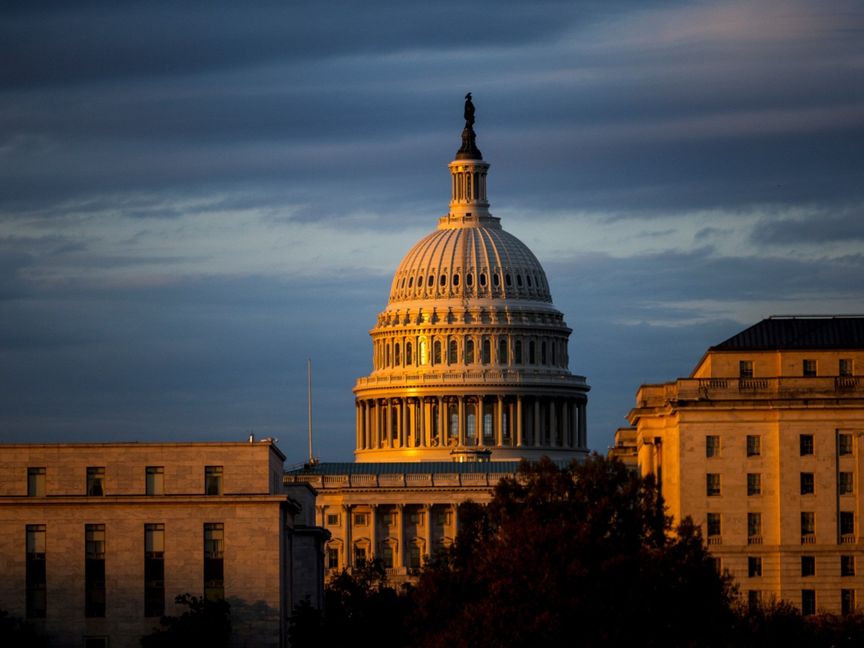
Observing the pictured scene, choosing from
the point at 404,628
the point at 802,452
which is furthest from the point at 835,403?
the point at 404,628

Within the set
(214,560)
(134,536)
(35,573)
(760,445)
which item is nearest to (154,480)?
(134,536)

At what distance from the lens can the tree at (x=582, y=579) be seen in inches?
6161

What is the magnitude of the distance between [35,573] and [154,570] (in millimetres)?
5804

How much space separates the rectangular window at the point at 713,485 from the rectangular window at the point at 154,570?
3218cm

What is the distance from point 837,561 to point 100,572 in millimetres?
40187

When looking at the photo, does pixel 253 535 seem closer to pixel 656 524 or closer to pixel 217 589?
pixel 217 589

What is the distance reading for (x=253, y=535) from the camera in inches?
7219

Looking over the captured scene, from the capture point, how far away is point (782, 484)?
197625 millimetres

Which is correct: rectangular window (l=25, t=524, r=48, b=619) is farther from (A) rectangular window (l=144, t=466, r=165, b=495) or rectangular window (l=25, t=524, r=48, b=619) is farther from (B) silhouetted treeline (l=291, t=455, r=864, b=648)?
(B) silhouetted treeline (l=291, t=455, r=864, b=648)

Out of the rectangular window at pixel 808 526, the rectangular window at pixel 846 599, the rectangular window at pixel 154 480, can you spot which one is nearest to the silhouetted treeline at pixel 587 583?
the rectangular window at pixel 846 599

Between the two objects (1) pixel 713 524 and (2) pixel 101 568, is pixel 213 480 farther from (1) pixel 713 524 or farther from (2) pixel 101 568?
(1) pixel 713 524

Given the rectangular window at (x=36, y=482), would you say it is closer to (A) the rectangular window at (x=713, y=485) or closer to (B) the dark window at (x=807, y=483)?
(A) the rectangular window at (x=713, y=485)

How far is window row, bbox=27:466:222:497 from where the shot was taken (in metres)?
184

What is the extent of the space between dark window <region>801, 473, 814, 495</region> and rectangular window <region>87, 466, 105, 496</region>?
38414 millimetres
